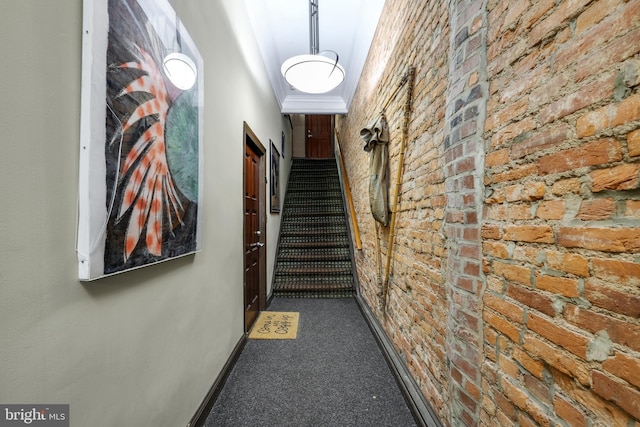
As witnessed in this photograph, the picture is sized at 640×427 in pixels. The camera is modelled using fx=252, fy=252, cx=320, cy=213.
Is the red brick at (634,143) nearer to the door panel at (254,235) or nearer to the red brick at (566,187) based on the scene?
the red brick at (566,187)

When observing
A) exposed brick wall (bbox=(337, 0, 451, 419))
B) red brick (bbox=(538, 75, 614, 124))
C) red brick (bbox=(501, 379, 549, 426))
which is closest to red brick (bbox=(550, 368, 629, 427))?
red brick (bbox=(501, 379, 549, 426))

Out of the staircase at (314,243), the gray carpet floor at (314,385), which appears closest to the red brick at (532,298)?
the gray carpet floor at (314,385)

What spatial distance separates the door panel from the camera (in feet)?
8.54

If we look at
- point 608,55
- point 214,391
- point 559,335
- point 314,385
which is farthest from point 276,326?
point 608,55

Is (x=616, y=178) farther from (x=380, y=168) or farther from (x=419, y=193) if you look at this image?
(x=380, y=168)

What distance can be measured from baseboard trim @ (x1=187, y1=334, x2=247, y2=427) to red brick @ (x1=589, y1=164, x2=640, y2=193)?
195cm

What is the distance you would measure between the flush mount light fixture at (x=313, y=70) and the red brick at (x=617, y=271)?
2.27m

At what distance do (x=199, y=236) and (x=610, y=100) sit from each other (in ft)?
5.33

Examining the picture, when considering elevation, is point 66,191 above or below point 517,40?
below

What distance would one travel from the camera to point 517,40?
838mm

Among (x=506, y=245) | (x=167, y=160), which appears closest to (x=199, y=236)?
(x=167, y=160)

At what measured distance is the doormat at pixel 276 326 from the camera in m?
2.51

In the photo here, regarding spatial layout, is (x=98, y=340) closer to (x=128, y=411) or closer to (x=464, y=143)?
(x=128, y=411)

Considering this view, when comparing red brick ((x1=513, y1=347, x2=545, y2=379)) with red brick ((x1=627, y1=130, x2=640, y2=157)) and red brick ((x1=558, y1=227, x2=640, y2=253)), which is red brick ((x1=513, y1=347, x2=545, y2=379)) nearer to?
red brick ((x1=558, y1=227, x2=640, y2=253))
